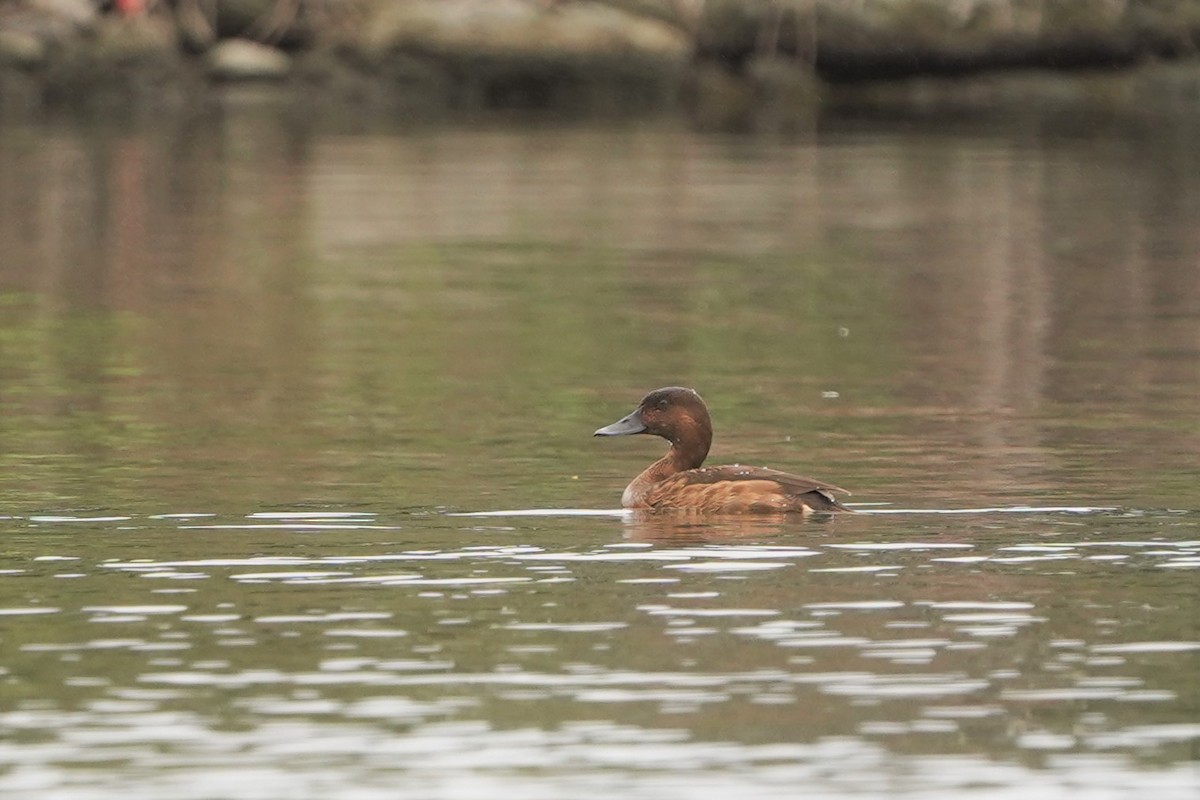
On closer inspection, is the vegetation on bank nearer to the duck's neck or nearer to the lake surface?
the lake surface

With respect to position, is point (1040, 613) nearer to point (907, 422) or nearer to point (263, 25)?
point (907, 422)

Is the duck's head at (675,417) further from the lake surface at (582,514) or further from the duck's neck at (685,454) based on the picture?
the lake surface at (582,514)

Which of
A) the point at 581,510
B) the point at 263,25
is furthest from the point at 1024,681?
the point at 263,25

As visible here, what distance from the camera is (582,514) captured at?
13148 mm

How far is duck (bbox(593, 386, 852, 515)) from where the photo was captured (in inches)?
502

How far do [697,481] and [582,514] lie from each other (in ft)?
1.76

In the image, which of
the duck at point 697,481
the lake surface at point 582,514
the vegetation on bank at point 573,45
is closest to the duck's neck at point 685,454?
the duck at point 697,481

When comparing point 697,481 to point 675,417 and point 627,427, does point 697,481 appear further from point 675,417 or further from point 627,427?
point 627,427

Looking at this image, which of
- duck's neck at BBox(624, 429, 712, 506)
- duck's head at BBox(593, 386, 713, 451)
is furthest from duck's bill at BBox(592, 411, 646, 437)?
duck's neck at BBox(624, 429, 712, 506)

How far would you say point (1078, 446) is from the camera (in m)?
15.3

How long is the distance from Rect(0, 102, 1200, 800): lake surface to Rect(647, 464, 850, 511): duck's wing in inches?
6.0

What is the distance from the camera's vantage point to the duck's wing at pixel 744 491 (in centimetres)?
1273

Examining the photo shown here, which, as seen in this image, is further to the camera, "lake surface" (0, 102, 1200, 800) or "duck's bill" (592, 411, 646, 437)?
"duck's bill" (592, 411, 646, 437)

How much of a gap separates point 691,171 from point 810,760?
97.0 feet
